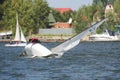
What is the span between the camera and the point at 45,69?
52.4 metres

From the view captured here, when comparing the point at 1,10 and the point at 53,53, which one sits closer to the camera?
the point at 53,53

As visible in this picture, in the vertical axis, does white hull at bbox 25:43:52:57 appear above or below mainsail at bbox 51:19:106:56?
below

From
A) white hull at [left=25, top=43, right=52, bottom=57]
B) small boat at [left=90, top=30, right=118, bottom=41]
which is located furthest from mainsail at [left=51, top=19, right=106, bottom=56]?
small boat at [left=90, top=30, right=118, bottom=41]

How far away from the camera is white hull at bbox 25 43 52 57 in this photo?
69.6 metres

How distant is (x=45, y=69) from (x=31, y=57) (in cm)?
2011

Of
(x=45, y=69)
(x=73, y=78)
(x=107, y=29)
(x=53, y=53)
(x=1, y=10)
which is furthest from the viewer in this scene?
(x=107, y=29)

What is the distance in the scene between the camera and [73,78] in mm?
43125

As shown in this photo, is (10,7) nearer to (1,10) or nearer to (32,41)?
(1,10)

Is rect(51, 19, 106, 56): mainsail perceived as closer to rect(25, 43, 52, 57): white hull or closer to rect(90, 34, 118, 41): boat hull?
rect(25, 43, 52, 57): white hull

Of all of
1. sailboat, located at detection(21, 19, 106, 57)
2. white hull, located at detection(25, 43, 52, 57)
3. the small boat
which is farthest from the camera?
the small boat

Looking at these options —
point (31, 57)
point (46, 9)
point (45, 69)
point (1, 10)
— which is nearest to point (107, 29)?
point (46, 9)

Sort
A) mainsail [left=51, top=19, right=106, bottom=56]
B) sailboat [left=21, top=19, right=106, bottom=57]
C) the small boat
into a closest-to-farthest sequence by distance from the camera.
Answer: mainsail [left=51, top=19, right=106, bottom=56], sailboat [left=21, top=19, right=106, bottom=57], the small boat

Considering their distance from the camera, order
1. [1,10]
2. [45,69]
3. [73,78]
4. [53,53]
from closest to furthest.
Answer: [73,78], [45,69], [53,53], [1,10]

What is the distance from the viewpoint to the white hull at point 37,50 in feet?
228
